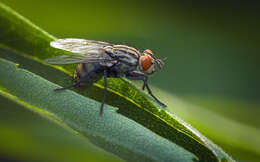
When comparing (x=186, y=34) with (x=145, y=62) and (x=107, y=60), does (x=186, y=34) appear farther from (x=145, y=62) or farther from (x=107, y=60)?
(x=107, y=60)

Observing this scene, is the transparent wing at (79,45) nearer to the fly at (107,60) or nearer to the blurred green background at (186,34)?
the fly at (107,60)

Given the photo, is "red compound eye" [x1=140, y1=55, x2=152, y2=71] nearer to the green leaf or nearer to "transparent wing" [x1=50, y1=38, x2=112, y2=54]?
"transparent wing" [x1=50, y1=38, x2=112, y2=54]

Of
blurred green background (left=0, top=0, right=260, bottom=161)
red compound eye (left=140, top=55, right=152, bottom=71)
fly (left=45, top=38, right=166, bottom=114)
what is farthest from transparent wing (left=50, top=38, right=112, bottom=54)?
blurred green background (left=0, top=0, right=260, bottom=161)

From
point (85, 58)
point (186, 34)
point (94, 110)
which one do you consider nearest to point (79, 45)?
point (85, 58)

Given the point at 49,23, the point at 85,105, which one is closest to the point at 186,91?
the point at 49,23

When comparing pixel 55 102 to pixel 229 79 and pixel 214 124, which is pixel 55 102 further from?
pixel 229 79

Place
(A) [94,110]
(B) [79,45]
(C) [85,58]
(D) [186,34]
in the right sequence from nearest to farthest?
(A) [94,110] → (C) [85,58] → (B) [79,45] → (D) [186,34]
